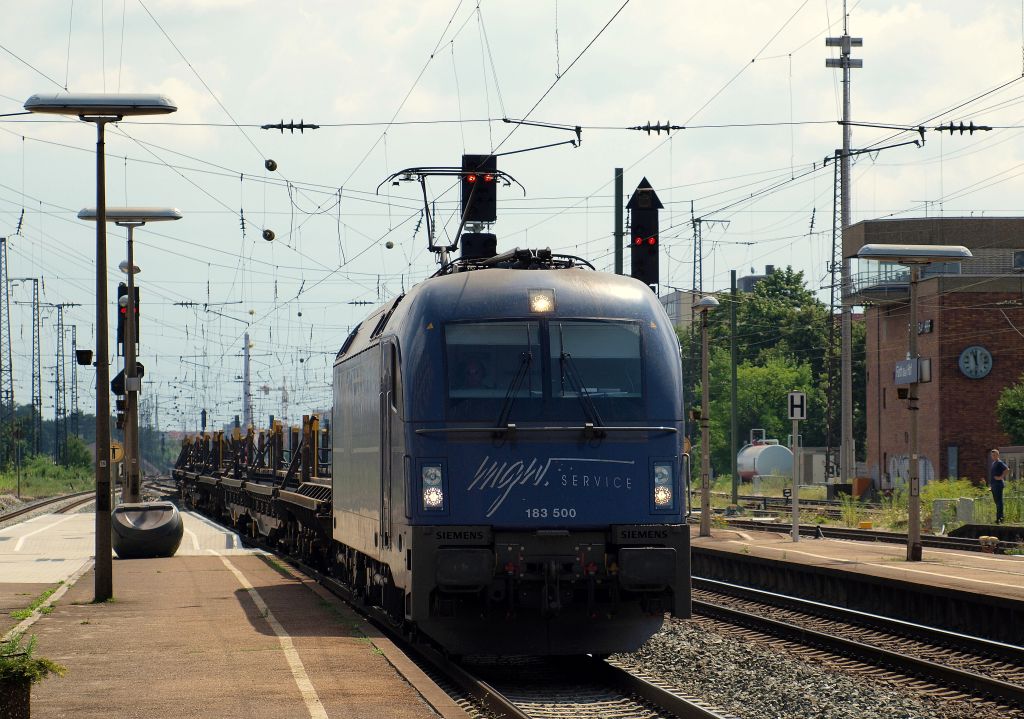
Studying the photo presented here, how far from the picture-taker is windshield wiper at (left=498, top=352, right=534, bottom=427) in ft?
40.1

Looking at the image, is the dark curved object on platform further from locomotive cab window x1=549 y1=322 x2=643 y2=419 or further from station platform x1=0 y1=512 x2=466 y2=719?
locomotive cab window x1=549 y1=322 x2=643 y2=419

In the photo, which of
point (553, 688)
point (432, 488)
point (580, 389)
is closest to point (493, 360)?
point (580, 389)

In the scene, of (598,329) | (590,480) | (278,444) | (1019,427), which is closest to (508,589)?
(590,480)

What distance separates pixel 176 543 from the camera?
25.7 m

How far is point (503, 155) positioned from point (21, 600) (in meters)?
10.4

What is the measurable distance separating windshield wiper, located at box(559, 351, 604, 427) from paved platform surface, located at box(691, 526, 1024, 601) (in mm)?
6327

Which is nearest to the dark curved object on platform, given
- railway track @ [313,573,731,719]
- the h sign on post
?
the h sign on post

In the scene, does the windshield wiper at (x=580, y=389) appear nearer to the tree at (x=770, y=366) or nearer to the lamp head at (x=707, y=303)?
the lamp head at (x=707, y=303)

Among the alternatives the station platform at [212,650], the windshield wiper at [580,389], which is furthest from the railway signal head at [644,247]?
the windshield wiper at [580,389]

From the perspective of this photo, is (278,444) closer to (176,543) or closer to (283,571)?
(176,543)

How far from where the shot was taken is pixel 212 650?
12.7 meters

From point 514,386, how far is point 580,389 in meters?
0.57

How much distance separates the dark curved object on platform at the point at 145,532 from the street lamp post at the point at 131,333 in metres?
3.61

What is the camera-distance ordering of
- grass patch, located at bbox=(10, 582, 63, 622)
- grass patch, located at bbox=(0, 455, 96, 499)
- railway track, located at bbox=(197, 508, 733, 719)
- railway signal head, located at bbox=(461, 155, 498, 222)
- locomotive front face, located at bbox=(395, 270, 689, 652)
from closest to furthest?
1. railway track, located at bbox=(197, 508, 733, 719)
2. locomotive front face, located at bbox=(395, 270, 689, 652)
3. grass patch, located at bbox=(10, 582, 63, 622)
4. railway signal head, located at bbox=(461, 155, 498, 222)
5. grass patch, located at bbox=(0, 455, 96, 499)
